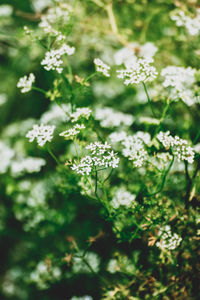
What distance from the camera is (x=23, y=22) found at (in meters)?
5.86

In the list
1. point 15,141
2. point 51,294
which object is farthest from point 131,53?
point 51,294

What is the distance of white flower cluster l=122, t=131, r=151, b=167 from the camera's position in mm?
2024

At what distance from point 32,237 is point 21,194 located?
0.68 metres

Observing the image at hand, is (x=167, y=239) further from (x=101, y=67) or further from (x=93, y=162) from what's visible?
(x=101, y=67)

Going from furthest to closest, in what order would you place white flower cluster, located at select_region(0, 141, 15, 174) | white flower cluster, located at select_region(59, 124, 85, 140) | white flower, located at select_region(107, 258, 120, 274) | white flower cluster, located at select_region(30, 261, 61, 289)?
white flower cluster, located at select_region(0, 141, 15, 174) < white flower cluster, located at select_region(30, 261, 61, 289) < white flower, located at select_region(107, 258, 120, 274) < white flower cluster, located at select_region(59, 124, 85, 140)

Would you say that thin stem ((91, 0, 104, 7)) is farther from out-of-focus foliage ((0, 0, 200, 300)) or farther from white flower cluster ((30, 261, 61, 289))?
white flower cluster ((30, 261, 61, 289))

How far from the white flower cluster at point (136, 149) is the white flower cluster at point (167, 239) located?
0.53 metres

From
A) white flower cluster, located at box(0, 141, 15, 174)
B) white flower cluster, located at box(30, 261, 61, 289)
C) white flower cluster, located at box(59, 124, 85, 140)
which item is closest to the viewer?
white flower cluster, located at box(59, 124, 85, 140)

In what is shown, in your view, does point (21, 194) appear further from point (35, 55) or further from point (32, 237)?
point (35, 55)

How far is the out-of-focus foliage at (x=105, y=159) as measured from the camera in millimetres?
2033

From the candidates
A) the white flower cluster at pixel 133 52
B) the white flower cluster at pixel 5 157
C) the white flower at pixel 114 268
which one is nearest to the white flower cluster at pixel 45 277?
the white flower at pixel 114 268

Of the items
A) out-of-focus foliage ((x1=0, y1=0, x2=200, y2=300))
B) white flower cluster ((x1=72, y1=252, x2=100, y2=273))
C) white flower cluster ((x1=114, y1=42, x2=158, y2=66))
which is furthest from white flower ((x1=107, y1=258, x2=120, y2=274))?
white flower cluster ((x1=114, y1=42, x2=158, y2=66))

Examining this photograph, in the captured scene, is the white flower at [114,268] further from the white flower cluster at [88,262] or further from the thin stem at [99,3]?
the thin stem at [99,3]

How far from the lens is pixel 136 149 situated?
2141mm
